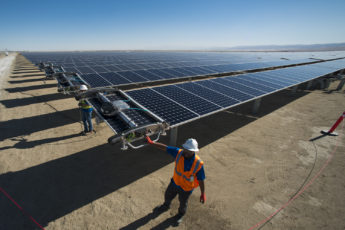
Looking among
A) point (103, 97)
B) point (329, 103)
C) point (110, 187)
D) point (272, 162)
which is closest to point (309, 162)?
point (272, 162)

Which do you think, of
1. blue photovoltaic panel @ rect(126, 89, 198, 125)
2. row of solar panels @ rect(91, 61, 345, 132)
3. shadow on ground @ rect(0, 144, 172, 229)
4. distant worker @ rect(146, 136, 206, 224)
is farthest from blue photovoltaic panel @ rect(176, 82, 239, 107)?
distant worker @ rect(146, 136, 206, 224)

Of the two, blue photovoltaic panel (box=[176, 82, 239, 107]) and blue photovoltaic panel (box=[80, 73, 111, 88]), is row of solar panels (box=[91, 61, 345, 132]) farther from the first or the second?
blue photovoltaic panel (box=[80, 73, 111, 88])

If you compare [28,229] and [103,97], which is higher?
[103,97]

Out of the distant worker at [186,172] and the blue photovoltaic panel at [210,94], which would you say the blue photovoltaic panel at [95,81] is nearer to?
the blue photovoltaic panel at [210,94]

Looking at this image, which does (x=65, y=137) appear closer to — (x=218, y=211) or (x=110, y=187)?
(x=110, y=187)

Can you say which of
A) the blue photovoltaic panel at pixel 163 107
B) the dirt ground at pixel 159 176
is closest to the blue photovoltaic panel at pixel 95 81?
the dirt ground at pixel 159 176

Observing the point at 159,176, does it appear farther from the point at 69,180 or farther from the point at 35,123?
the point at 35,123
